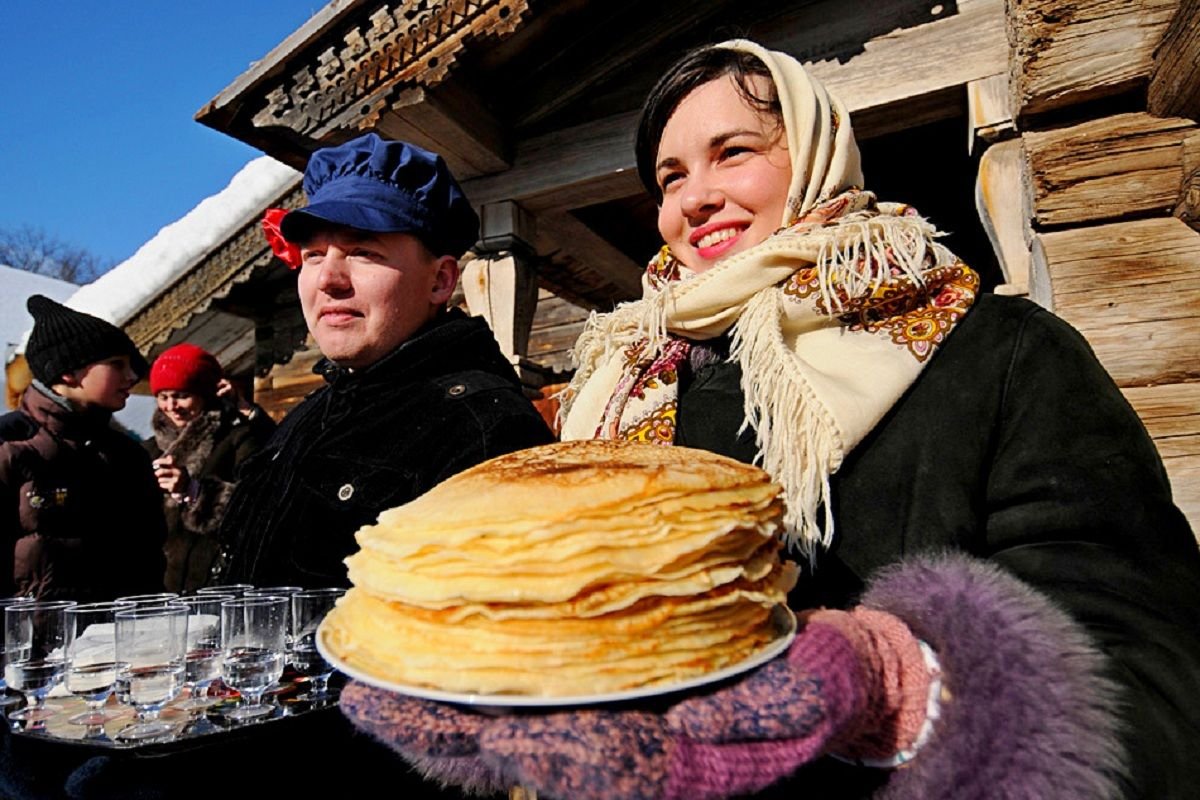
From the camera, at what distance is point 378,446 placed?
77.5 inches

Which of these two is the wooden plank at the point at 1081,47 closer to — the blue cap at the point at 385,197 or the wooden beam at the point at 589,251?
the blue cap at the point at 385,197

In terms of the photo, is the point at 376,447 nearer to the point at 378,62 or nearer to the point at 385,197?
the point at 385,197

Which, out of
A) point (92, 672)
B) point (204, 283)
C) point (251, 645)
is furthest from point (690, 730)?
point (204, 283)

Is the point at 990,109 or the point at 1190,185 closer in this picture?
the point at 1190,185

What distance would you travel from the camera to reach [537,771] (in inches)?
27.8

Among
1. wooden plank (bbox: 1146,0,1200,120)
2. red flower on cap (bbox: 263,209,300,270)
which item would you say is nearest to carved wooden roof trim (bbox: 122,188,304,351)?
red flower on cap (bbox: 263,209,300,270)

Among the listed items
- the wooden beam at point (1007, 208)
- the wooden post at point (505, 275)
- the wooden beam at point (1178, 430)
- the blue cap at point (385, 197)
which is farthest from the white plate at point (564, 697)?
the wooden post at point (505, 275)

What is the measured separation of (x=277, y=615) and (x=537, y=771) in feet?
2.88

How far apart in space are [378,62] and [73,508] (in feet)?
8.76

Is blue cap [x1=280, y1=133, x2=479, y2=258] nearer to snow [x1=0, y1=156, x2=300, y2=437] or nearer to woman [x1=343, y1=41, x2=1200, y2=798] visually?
woman [x1=343, y1=41, x2=1200, y2=798]

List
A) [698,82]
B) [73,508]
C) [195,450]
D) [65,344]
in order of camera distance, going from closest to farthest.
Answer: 1. [698,82]
2. [73,508]
3. [65,344]
4. [195,450]

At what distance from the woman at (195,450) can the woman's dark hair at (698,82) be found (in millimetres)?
3634

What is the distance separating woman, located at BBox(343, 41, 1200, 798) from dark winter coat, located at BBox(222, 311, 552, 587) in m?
0.29

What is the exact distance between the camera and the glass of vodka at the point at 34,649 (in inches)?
55.4
